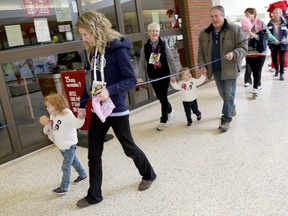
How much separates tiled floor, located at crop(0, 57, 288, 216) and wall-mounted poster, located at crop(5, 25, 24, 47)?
1.40 meters

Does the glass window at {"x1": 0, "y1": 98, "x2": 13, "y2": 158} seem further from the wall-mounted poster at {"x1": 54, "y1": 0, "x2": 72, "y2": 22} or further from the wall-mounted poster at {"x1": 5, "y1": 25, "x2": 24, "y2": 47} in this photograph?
the wall-mounted poster at {"x1": 54, "y1": 0, "x2": 72, "y2": 22}

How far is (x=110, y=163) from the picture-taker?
311cm

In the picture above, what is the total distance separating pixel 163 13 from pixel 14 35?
3287 millimetres

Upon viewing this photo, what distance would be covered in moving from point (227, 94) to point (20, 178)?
2569 mm

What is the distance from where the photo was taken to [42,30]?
382cm

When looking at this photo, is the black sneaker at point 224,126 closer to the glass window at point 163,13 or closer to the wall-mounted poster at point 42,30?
the wall-mounted poster at point 42,30

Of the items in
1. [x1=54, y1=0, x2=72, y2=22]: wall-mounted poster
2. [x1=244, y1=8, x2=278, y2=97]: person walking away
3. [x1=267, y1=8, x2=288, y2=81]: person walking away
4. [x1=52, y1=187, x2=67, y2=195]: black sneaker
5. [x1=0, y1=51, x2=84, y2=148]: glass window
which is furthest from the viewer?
[x1=267, y1=8, x2=288, y2=81]: person walking away

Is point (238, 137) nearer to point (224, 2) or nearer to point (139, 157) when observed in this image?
point (139, 157)

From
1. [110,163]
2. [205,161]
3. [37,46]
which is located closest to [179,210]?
[205,161]

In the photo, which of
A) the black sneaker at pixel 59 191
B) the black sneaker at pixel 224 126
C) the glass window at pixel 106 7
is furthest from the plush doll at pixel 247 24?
the black sneaker at pixel 59 191

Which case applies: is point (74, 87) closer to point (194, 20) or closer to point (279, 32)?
point (194, 20)

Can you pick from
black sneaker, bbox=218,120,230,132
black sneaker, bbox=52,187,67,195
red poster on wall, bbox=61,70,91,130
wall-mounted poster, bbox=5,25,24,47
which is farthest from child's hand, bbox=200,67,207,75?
wall-mounted poster, bbox=5,25,24,47

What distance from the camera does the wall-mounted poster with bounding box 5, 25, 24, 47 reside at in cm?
351

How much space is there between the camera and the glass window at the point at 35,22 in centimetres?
350
